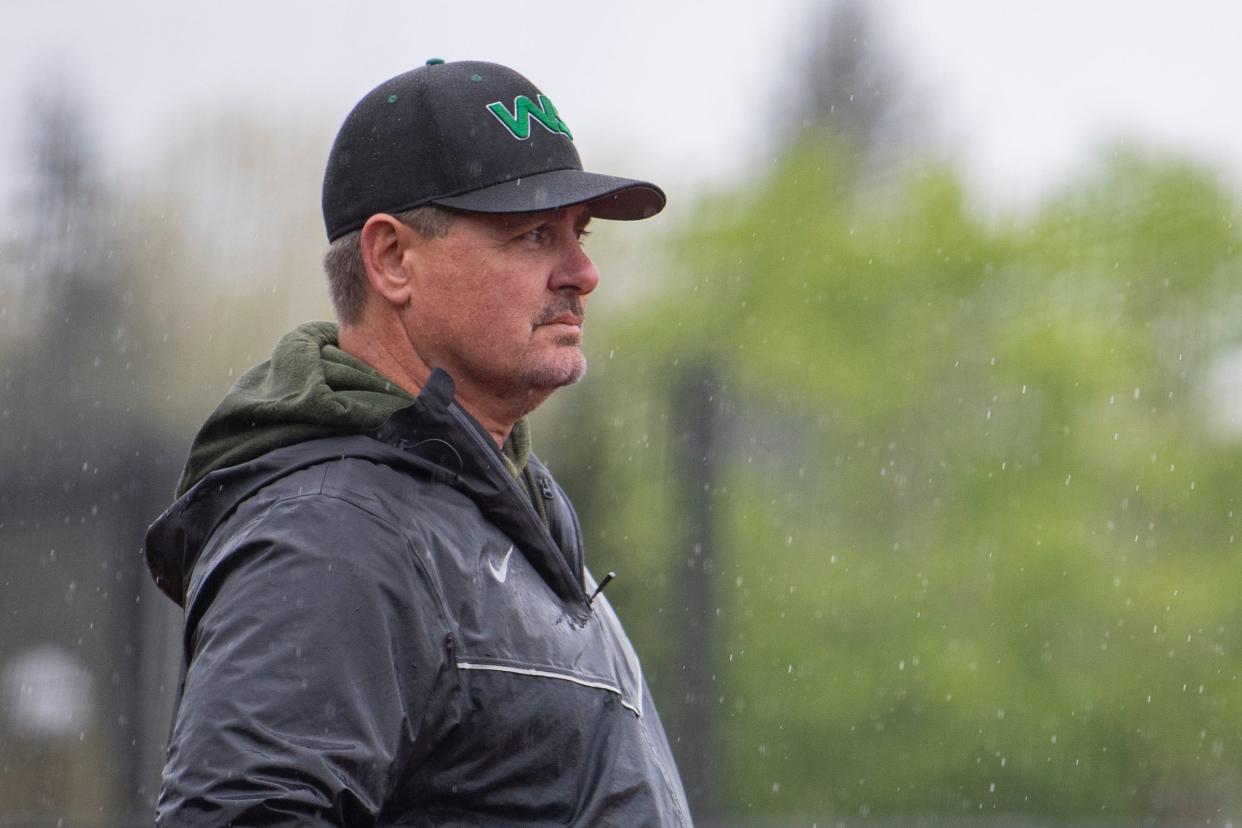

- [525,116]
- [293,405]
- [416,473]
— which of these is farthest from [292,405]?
[525,116]

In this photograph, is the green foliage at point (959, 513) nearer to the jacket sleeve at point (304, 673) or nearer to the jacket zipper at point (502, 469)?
the jacket zipper at point (502, 469)

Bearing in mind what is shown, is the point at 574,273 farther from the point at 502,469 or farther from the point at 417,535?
the point at 417,535

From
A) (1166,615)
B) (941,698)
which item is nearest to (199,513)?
(941,698)

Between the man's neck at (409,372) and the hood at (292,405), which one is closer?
the hood at (292,405)

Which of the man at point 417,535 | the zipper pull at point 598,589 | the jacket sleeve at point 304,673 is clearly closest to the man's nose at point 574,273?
the man at point 417,535

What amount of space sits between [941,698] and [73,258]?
6059 mm

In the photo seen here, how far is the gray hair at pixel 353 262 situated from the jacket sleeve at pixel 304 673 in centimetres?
47

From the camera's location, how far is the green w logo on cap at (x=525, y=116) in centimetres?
199

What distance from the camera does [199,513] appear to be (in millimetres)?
1810

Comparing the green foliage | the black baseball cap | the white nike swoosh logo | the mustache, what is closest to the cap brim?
the black baseball cap

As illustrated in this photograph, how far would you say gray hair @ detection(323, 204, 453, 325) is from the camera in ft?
6.47

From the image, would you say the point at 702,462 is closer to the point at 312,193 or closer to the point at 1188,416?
the point at 312,193

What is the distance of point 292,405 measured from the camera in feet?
5.92

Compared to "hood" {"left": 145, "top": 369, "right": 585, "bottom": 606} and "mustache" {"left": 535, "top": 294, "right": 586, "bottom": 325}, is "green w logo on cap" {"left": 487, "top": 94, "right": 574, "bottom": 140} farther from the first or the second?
"hood" {"left": 145, "top": 369, "right": 585, "bottom": 606}
